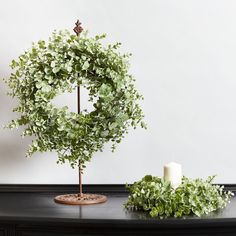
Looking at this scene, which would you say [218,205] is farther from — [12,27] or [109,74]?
[12,27]

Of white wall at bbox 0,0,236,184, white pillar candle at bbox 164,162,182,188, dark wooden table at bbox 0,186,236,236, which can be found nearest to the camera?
dark wooden table at bbox 0,186,236,236

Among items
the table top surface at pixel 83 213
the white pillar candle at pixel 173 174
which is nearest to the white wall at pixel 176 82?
the table top surface at pixel 83 213

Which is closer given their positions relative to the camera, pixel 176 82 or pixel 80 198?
pixel 80 198

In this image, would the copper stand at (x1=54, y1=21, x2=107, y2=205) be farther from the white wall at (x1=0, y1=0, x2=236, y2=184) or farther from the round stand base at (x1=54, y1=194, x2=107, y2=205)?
the white wall at (x1=0, y1=0, x2=236, y2=184)

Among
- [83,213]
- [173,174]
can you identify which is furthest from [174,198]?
[83,213]

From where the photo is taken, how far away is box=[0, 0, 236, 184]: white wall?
1.86 meters

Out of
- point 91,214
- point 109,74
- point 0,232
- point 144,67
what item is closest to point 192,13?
point 144,67

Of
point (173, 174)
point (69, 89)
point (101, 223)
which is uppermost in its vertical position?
point (69, 89)

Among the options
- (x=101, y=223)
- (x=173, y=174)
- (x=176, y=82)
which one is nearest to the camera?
(x=101, y=223)

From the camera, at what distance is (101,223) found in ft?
4.71

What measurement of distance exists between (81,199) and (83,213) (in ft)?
0.49

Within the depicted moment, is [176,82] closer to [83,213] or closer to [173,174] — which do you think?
[173,174]

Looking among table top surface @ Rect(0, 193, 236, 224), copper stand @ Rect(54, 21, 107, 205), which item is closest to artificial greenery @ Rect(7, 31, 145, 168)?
copper stand @ Rect(54, 21, 107, 205)

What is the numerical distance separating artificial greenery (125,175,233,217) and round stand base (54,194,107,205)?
0.37 ft
